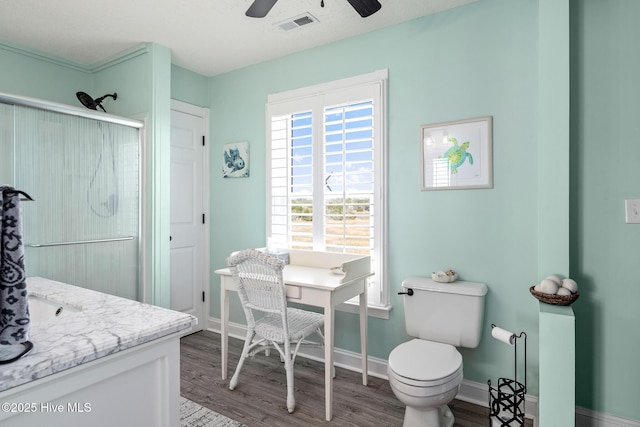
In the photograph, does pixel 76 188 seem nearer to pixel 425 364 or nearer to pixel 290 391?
pixel 290 391

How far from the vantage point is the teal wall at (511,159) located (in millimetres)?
1933

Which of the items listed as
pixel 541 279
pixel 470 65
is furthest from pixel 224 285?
pixel 470 65

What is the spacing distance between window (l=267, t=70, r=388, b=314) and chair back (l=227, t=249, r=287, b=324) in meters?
0.75

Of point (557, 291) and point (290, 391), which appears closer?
point (557, 291)

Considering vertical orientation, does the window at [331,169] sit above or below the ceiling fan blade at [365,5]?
below

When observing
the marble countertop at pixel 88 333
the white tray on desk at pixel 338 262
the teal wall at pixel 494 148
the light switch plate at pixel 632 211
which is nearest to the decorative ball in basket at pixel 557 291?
the teal wall at pixel 494 148

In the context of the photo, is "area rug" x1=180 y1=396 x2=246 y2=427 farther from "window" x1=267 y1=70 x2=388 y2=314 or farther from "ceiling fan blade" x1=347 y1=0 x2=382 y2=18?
"ceiling fan blade" x1=347 y1=0 x2=382 y2=18

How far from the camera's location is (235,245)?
11.6 feet

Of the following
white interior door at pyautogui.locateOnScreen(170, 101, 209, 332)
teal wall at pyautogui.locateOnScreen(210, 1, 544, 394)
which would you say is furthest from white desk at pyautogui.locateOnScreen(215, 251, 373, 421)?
white interior door at pyautogui.locateOnScreen(170, 101, 209, 332)

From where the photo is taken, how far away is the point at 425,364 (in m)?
1.91

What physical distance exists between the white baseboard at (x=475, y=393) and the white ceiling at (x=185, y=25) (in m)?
2.51

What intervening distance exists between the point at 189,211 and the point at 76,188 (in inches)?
43.7

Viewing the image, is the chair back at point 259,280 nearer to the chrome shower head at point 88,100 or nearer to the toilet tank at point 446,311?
the toilet tank at point 446,311

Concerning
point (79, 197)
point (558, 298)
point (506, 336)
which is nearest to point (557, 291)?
point (558, 298)
